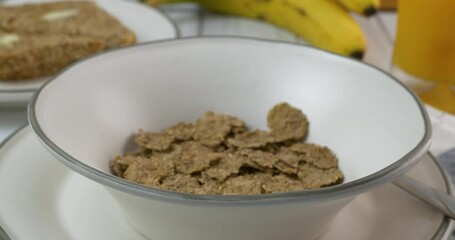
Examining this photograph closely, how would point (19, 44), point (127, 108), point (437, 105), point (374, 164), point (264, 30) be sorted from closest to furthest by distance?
point (374, 164)
point (127, 108)
point (437, 105)
point (19, 44)
point (264, 30)

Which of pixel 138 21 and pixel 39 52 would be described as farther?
pixel 138 21

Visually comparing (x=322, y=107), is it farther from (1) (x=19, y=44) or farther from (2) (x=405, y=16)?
(1) (x=19, y=44)

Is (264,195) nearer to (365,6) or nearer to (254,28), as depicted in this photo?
(365,6)

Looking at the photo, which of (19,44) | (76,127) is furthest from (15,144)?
(19,44)

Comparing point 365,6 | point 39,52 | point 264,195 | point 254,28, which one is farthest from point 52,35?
point 264,195

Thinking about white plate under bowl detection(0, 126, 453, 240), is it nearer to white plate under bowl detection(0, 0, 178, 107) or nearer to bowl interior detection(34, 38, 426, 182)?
bowl interior detection(34, 38, 426, 182)

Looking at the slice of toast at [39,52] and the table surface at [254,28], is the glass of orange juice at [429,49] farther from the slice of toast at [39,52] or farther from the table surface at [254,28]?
the slice of toast at [39,52]
